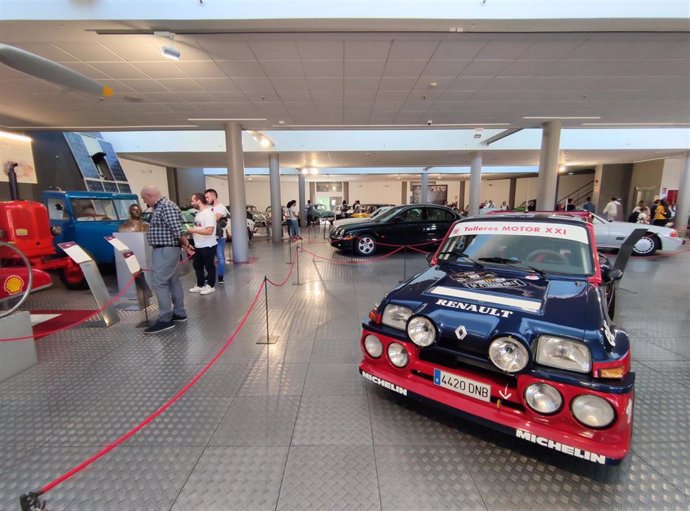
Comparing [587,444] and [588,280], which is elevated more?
[588,280]

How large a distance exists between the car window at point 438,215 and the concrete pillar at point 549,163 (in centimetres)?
266

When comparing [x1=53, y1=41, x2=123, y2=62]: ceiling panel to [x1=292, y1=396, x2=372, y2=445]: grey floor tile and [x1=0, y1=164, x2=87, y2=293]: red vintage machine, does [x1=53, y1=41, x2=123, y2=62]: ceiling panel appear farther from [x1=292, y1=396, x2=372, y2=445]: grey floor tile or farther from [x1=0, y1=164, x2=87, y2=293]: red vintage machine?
[x1=292, y1=396, x2=372, y2=445]: grey floor tile

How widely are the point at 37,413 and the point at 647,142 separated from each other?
1942cm

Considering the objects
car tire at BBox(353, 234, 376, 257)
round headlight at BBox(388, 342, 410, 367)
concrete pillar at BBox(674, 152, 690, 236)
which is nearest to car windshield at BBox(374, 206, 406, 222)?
car tire at BBox(353, 234, 376, 257)

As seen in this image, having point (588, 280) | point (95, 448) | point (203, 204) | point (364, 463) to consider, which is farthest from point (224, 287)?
point (588, 280)

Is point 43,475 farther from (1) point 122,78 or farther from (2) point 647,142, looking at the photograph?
(2) point 647,142

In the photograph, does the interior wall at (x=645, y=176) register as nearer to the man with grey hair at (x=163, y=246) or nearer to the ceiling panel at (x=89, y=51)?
the man with grey hair at (x=163, y=246)

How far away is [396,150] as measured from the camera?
13781 mm

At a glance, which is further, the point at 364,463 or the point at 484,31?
the point at 484,31

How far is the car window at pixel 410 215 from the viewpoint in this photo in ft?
29.7

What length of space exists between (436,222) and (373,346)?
24.0 feet

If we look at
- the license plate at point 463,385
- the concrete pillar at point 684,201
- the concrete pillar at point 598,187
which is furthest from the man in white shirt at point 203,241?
the concrete pillar at point 598,187

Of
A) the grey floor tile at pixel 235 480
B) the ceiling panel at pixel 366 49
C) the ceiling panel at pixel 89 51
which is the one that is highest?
the ceiling panel at pixel 366 49

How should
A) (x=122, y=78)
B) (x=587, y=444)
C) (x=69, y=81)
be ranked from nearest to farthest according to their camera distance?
(x=587, y=444) < (x=69, y=81) < (x=122, y=78)
